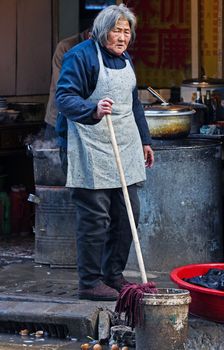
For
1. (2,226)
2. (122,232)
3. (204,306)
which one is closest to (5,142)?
(2,226)

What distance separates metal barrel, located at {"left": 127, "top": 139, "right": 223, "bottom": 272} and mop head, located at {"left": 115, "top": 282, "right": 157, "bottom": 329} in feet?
7.51

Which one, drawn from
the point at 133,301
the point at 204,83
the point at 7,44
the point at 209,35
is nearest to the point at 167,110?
the point at 204,83

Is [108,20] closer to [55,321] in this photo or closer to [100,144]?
[100,144]

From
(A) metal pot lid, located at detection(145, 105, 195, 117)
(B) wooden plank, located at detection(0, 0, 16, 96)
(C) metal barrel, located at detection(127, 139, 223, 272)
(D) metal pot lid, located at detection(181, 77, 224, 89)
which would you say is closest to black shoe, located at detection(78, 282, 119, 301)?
(C) metal barrel, located at detection(127, 139, 223, 272)

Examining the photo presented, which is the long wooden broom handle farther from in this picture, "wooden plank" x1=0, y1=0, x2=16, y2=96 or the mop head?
"wooden plank" x1=0, y1=0, x2=16, y2=96

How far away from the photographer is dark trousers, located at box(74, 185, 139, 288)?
23.7ft

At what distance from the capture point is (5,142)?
36.6 feet

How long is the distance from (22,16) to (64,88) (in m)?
4.61

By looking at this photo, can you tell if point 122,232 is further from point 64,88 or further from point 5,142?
point 5,142

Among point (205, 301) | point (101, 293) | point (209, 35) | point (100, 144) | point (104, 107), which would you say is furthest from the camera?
point (209, 35)

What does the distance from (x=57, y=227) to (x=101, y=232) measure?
1983mm

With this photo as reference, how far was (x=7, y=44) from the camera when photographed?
11344 mm

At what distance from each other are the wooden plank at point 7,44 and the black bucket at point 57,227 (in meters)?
2.50

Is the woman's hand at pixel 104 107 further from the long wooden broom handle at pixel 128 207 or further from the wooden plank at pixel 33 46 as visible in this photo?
the wooden plank at pixel 33 46
